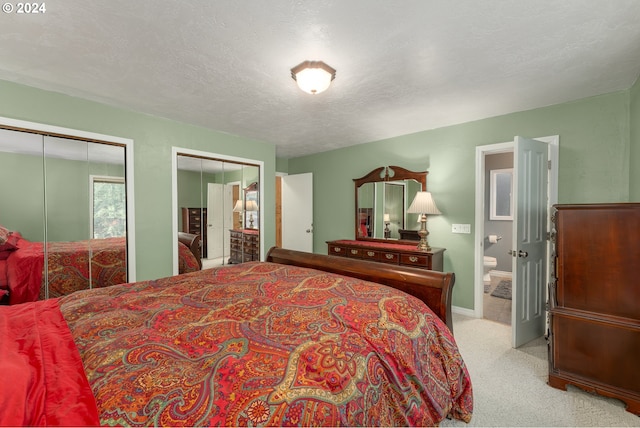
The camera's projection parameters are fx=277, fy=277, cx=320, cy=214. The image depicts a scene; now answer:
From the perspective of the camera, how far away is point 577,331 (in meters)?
2.02

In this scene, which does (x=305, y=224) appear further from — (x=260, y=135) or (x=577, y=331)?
(x=577, y=331)

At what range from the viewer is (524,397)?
198cm

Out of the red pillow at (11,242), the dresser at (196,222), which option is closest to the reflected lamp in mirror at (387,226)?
the dresser at (196,222)

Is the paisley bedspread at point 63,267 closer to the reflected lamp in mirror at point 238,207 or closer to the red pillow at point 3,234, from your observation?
the red pillow at point 3,234

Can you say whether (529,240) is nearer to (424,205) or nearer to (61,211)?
(424,205)

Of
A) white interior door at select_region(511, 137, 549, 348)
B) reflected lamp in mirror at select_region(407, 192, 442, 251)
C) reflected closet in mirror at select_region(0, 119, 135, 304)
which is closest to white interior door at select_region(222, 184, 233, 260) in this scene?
reflected closet in mirror at select_region(0, 119, 135, 304)

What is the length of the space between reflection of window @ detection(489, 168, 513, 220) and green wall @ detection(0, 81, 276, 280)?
5.25 metres

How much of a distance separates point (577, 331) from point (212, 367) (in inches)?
98.9

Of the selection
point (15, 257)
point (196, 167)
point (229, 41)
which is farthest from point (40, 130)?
point (229, 41)

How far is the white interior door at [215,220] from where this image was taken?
386 cm

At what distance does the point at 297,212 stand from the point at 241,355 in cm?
450

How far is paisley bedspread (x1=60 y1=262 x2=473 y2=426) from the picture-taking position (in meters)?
0.83

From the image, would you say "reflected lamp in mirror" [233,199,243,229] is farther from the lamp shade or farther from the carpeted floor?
the carpeted floor

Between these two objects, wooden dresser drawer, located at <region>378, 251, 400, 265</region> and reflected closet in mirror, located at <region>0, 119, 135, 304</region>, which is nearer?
reflected closet in mirror, located at <region>0, 119, 135, 304</region>
